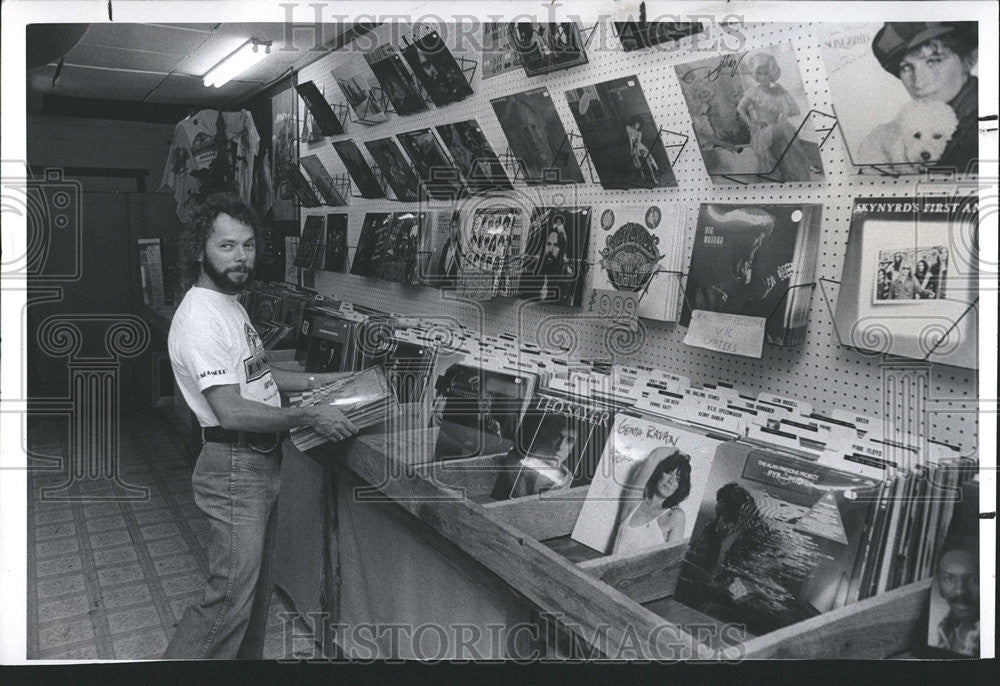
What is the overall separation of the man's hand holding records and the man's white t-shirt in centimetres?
14

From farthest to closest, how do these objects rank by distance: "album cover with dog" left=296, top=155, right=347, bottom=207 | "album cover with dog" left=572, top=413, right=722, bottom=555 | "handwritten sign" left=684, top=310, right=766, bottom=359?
"album cover with dog" left=296, top=155, right=347, bottom=207, "handwritten sign" left=684, top=310, right=766, bottom=359, "album cover with dog" left=572, top=413, right=722, bottom=555

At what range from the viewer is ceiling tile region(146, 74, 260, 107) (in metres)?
2.70

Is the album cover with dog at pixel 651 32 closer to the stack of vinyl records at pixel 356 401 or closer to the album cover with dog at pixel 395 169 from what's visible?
the album cover with dog at pixel 395 169

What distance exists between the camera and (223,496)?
222 centimetres

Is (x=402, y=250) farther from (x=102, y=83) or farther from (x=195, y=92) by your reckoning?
(x=102, y=83)

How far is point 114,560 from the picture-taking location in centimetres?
333

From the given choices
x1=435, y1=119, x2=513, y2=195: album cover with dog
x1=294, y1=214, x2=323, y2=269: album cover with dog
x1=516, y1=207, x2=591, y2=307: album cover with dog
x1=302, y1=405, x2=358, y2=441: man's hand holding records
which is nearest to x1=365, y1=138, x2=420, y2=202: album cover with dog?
x1=435, y1=119, x2=513, y2=195: album cover with dog

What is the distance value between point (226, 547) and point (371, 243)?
1.26 meters

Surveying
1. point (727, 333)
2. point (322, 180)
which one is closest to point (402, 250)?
point (322, 180)

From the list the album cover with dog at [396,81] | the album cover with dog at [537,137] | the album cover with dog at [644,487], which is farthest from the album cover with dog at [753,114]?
the album cover with dog at [396,81]

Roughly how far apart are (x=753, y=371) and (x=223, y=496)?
4.70 feet

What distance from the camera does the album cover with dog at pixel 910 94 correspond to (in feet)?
5.37

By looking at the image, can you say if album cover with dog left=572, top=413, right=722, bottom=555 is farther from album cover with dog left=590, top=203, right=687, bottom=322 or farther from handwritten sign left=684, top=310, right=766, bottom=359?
album cover with dog left=590, top=203, right=687, bottom=322

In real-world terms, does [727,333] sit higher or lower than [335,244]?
lower
